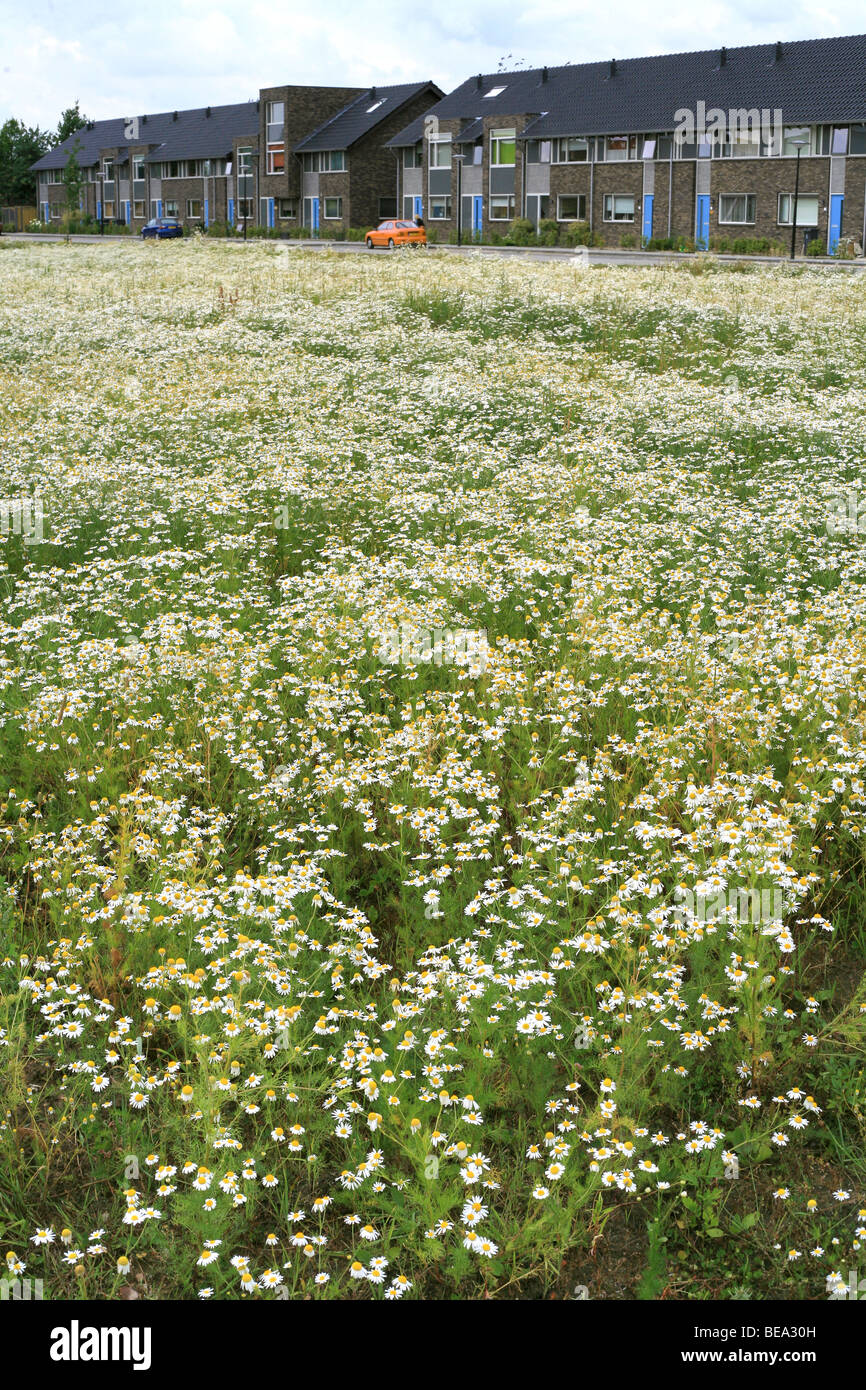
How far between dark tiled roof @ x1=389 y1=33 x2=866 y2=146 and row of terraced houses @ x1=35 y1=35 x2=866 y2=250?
0.09 meters

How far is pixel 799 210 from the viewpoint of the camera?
48.6 m

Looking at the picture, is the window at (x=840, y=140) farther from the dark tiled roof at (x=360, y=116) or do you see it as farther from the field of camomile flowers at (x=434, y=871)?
the field of camomile flowers at (x=434, y=871)

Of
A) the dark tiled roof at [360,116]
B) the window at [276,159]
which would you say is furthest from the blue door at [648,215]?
the window at [276,159]

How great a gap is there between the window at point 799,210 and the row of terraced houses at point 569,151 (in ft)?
0.19

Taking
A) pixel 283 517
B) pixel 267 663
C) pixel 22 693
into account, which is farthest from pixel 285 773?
pixel 283 517

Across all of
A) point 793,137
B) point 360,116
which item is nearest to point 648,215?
point 793,137

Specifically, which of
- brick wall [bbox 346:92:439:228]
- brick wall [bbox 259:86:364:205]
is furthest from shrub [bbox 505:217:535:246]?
brick wall [bbox 259:86:364:205]

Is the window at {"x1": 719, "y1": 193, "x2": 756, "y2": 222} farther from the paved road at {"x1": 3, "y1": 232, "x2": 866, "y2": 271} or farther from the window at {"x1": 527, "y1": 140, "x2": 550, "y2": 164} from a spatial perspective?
the window at {"x1": 527, "y1": 140, "x2": 550, "y2": 164}

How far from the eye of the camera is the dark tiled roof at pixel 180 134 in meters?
80.0

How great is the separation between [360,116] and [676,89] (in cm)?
2475

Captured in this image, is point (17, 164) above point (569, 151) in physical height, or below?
above

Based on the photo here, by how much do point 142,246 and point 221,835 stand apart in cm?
4097

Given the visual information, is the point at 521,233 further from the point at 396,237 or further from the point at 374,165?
the point at 374,165

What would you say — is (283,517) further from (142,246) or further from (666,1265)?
(142,246)
